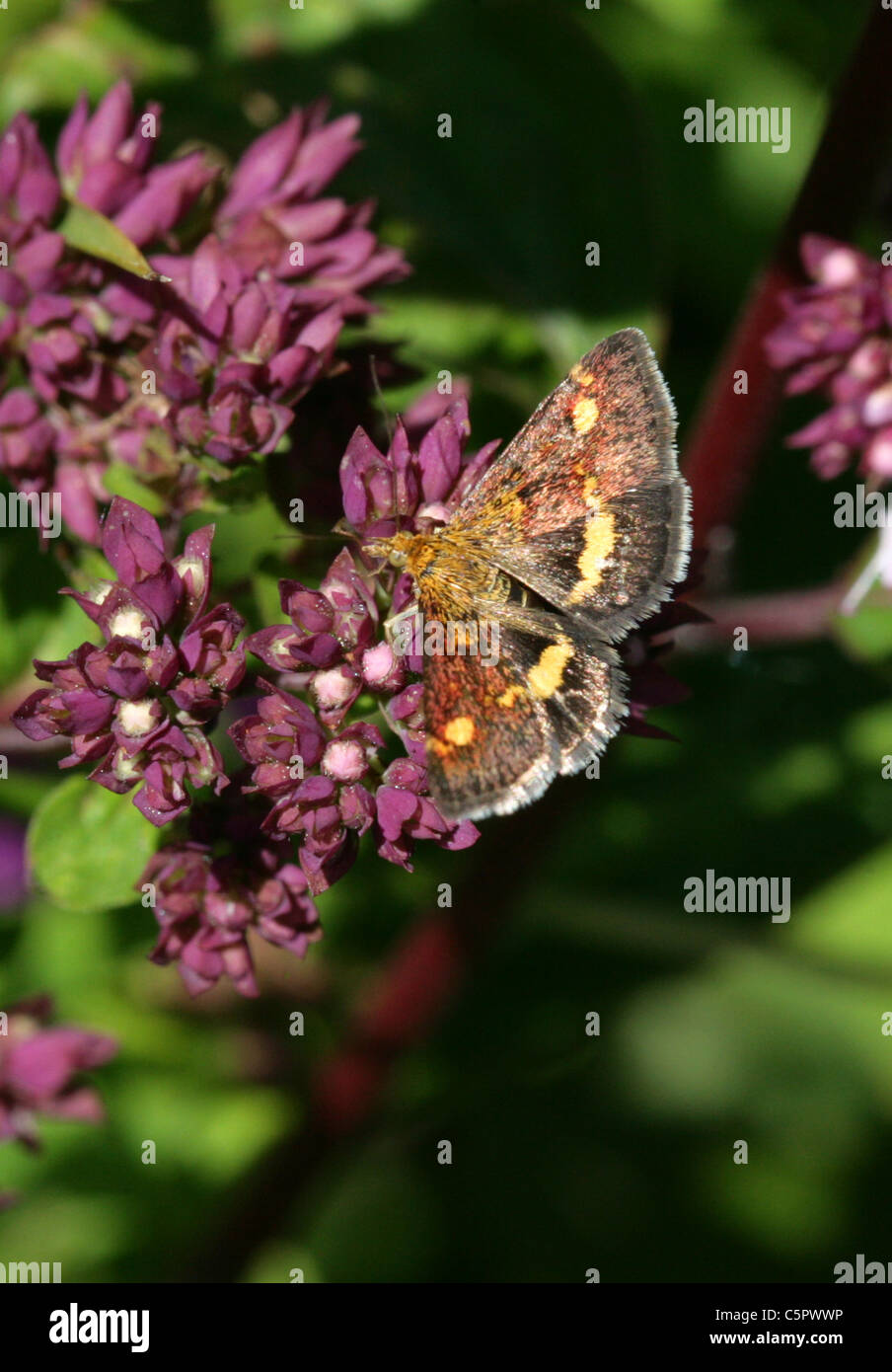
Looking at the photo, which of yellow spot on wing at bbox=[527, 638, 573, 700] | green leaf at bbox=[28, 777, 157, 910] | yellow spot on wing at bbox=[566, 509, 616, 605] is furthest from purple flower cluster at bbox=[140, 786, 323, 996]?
yellow spot on wing at bbox=[566, 509, 616, 605]

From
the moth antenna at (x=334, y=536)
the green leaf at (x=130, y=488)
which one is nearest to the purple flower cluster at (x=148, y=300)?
the green leaf at (x=130, y=488)

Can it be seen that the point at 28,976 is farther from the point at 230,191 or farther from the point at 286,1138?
the point at 230,191

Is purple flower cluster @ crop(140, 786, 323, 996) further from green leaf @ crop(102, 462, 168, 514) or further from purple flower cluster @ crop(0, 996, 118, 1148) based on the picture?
purple flower cluster @ crop(0, 996, 118, 1148)

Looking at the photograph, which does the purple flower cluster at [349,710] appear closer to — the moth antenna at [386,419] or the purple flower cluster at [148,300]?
the moth antenna at [386,419]

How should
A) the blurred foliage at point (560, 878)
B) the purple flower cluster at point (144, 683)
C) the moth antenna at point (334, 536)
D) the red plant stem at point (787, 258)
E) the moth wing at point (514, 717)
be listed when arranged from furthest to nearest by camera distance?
the blurred foliage at point (560, 878)
the red plant stem at point (787, 258)
the moth antenna at point (334, 536)
the purple flower cluster at point (144, 683)
the moth wing at point (514, 717)

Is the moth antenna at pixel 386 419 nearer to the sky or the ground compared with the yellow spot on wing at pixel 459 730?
nearer to the sky
